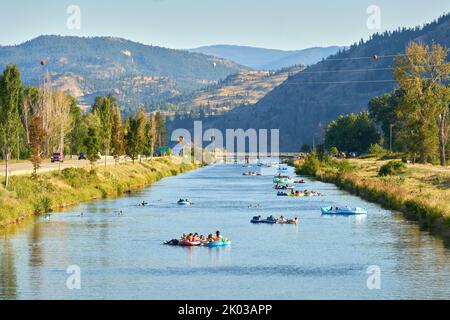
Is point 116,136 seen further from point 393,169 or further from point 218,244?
point 218,244

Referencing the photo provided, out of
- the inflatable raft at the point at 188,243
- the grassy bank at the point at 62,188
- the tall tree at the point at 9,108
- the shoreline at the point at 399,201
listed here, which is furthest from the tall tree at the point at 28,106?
the inflatable raft at the point at 188,243

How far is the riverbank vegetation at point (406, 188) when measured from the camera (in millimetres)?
81188

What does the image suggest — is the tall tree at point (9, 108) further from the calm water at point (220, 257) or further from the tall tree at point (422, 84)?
A: the tall tree at point (422, 84)

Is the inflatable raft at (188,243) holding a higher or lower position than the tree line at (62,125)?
lower

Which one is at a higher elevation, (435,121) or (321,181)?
(435,121)

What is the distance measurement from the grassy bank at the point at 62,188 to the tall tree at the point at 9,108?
5087 mm

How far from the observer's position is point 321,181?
169000mm

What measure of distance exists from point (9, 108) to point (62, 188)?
54.0 ft

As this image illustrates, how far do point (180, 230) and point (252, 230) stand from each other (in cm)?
626

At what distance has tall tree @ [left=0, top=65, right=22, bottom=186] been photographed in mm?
99562

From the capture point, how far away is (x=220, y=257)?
6366cm

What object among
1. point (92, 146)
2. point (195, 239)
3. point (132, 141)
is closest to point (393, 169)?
point (92, 146)
